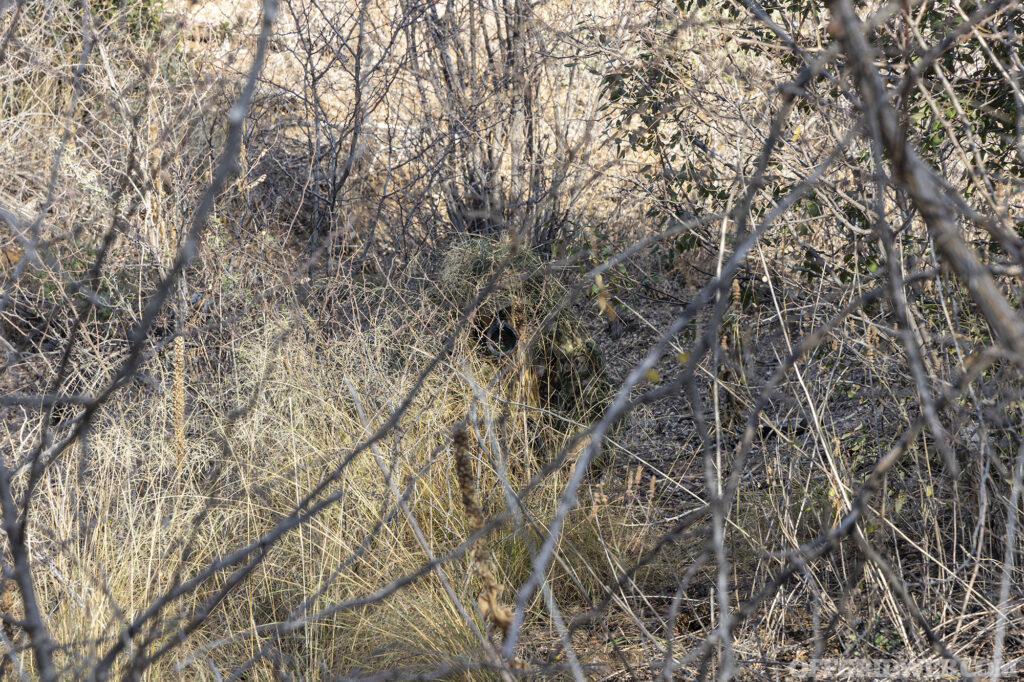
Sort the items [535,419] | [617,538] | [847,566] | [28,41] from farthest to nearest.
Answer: [28,41] → [535,419] → [617,538] → [847,566]

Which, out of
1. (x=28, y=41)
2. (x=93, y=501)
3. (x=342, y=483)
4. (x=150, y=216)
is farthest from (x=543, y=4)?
(x=93, y=501)

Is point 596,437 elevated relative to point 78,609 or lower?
elevated

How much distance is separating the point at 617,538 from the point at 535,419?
766 mm

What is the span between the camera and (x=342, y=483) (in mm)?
3398

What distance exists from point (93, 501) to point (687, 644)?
1.96 meters

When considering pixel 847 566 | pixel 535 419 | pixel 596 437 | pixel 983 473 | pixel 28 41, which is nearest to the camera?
pixel 596 437

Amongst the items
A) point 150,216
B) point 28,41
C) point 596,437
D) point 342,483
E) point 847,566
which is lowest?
point 847,566

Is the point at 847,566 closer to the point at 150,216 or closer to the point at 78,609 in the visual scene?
the point at 78,609

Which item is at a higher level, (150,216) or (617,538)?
(150,216)

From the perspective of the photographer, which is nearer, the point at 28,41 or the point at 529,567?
the point at 529,567

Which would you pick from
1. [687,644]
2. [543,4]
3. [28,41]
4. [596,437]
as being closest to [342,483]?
[687,644]

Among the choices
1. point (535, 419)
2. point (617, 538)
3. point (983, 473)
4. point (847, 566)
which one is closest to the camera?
point (983, 473)

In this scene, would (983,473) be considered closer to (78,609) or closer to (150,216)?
(78,609)

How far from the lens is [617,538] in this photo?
352 centimetres
